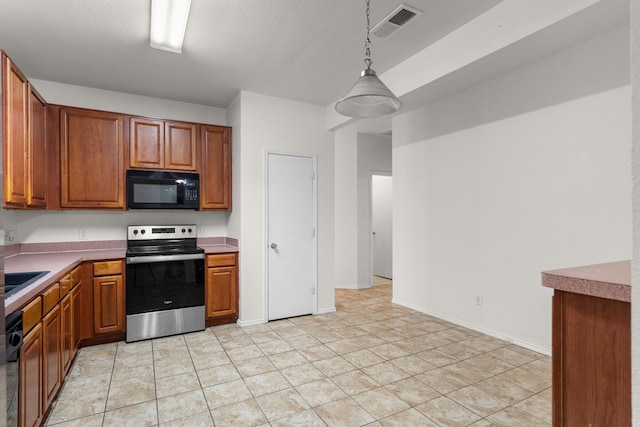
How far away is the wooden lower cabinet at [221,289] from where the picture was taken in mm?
3771

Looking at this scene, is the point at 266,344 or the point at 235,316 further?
the point at 235,316

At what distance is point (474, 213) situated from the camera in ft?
11.9

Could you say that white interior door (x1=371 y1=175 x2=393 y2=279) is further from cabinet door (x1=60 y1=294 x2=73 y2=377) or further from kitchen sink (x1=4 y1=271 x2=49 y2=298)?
kitchen sink (x1=4 y1=271 x2=49 y2=298)

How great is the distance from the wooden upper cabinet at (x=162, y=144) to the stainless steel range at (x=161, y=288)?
0.76 meters

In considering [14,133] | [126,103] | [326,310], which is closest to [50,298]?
[14,133]

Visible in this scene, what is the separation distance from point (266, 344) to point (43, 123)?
9.76 feet

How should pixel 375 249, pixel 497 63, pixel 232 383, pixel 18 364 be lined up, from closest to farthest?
pixel 18 364, pixel 232 383, pixel 497 63, pixel 375 249

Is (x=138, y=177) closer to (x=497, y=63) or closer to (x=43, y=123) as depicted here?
(x=43, y=123)

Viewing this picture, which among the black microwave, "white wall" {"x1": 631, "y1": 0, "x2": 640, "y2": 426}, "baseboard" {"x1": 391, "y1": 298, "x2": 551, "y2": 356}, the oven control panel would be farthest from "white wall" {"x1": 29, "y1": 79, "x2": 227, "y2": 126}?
"white wall" {"x1": 631, "y1": 0, "x2": 640, "y2": 426}

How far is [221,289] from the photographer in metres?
3.83

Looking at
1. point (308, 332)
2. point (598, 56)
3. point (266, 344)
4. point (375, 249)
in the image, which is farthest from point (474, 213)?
point (375, 249)

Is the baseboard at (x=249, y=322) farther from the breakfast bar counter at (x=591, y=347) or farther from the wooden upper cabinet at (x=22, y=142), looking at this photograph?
the breakfast bar counter at (x=591, y=347)

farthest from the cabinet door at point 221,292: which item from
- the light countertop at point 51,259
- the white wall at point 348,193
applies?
the white wall at point 348,193

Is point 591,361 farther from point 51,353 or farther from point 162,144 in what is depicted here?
point 162,144
